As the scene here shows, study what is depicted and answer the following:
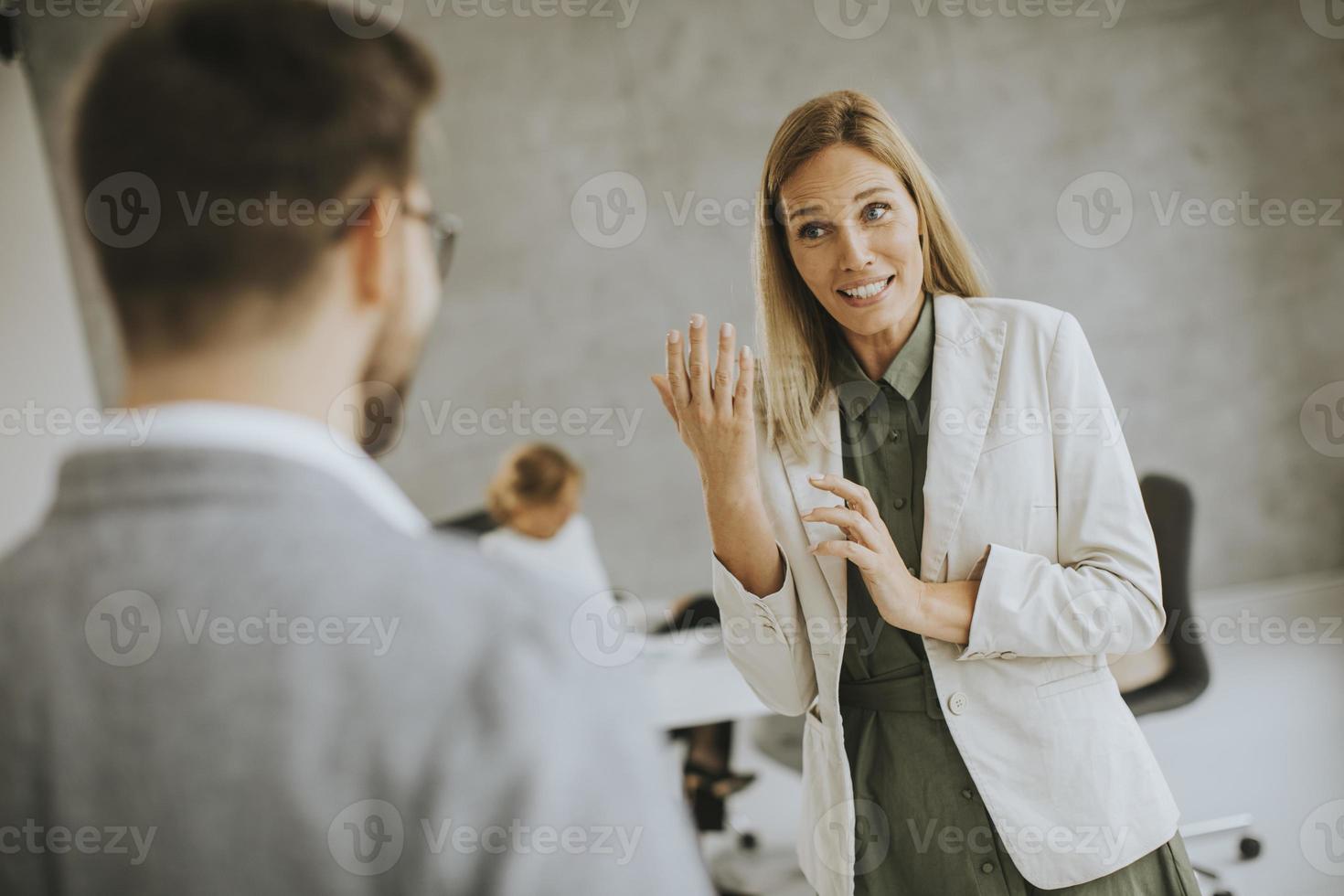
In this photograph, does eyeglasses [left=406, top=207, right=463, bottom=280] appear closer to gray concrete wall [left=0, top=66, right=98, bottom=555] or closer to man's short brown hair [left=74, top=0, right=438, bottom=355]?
man's short brown hair [left=74, top=0, right=438, bottom=355]

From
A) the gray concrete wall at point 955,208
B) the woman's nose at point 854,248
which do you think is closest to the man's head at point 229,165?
the woman's nose at point 854,248

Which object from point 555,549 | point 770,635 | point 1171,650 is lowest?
point 1171,650

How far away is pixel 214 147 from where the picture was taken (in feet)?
1.72

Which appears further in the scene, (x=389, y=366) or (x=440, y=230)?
(x=440, y=230)

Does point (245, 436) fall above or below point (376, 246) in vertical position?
below

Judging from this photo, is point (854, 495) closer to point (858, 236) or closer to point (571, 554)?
point (858, 236)

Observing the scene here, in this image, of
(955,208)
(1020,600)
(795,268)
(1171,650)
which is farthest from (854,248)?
(955,208)

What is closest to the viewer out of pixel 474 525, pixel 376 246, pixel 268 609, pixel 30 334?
pixel 268 609

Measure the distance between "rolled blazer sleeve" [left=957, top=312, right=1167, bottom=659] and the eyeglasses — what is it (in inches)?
28.5

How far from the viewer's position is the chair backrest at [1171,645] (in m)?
A: 2.44

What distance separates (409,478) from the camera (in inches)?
187

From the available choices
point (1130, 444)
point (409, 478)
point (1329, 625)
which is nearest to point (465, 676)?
point (409, 478)

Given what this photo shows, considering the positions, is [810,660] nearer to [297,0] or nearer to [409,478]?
[297,0]

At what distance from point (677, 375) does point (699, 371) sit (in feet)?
0.09
